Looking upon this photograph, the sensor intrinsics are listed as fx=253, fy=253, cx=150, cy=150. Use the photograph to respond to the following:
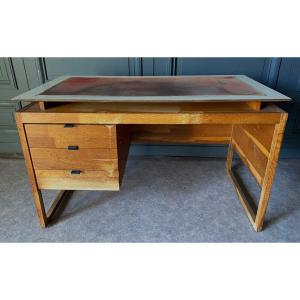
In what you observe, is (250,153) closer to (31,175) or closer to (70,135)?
(70,135)

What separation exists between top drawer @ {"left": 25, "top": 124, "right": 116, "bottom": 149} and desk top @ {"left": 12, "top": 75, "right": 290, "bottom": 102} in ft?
0.40

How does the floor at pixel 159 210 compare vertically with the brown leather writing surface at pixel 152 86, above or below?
below

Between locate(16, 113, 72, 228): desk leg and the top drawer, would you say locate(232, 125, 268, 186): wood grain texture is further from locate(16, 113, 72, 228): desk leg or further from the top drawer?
locate(16, 113, 72, 228): desk leg

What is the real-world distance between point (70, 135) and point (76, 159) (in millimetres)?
125

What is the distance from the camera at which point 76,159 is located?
121cm

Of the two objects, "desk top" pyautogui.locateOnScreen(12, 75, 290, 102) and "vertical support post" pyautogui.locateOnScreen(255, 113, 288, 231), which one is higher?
"desk top" pyautogui.locateOnScreen(12, 75, 290, 102)

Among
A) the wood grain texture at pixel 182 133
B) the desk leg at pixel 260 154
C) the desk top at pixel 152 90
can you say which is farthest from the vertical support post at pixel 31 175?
the desk leg at pixel 260 154

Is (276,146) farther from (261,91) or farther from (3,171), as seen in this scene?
(3,171)

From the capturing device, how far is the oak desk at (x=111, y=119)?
3.63 feet

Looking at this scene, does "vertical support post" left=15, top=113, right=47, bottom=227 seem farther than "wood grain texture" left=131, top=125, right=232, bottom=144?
No

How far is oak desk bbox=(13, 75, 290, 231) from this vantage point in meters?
1.11

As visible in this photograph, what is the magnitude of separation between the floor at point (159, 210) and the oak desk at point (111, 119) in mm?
111

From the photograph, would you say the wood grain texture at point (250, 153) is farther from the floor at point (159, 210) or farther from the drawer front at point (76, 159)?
the drawer front at point (76, 159)

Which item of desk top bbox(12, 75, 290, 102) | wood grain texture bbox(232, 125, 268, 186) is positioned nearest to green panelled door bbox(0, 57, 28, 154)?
desk top bbox(12, 75, 290, 102)
